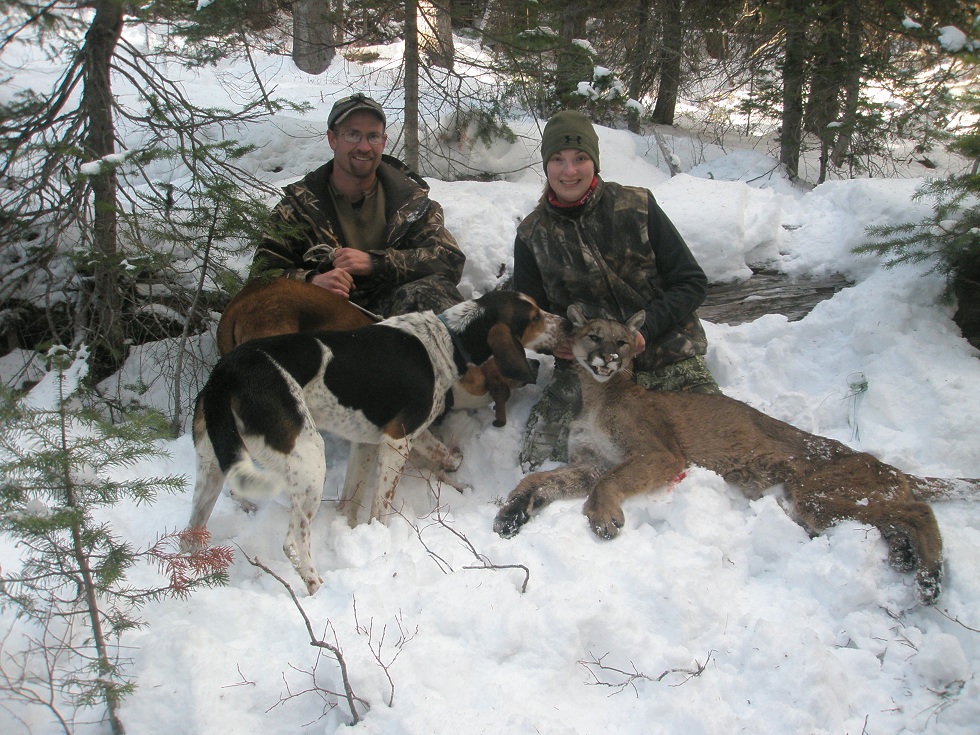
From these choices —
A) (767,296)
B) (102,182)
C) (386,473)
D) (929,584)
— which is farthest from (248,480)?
(767,296)

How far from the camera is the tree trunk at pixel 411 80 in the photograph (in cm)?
702

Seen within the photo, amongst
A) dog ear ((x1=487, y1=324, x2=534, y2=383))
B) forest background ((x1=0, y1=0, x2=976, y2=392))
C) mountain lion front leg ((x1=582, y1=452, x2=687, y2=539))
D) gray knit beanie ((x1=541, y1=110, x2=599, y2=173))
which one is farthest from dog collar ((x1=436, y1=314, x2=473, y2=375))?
forest background ((x1=0, y1=0, x2=976, y2=392))

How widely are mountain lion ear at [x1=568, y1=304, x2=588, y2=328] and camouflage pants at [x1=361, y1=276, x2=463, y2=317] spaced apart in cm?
109

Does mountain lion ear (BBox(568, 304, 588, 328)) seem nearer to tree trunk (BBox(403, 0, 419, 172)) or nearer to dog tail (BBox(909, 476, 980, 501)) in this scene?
dog tail (BBox(909, 476, 980, 501))

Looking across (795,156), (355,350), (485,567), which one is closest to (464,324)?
(355,350)

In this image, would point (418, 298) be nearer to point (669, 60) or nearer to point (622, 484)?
point (622, 484)

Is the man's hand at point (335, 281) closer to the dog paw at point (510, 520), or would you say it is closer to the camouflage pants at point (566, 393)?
the camouflage pants at point (566, 393)

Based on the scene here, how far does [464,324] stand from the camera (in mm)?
4961

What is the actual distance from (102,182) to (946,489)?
5.77m

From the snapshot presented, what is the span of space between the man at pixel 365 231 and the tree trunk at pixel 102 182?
1.06 meters

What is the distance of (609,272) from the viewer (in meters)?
5.35

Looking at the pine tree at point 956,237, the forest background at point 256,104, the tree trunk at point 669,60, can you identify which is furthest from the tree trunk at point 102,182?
the tree trunk at point 669,60

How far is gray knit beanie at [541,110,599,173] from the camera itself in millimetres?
4945

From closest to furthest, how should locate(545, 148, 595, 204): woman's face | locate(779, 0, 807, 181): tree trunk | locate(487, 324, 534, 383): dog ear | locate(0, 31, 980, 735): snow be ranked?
locate(0, 31, 980, 735): snow
locate(487, 324, 534, 383): dog ear
locate(545, 148, 595, 204): woman's face
locate(779, 0, 807, 181): tree trunk
